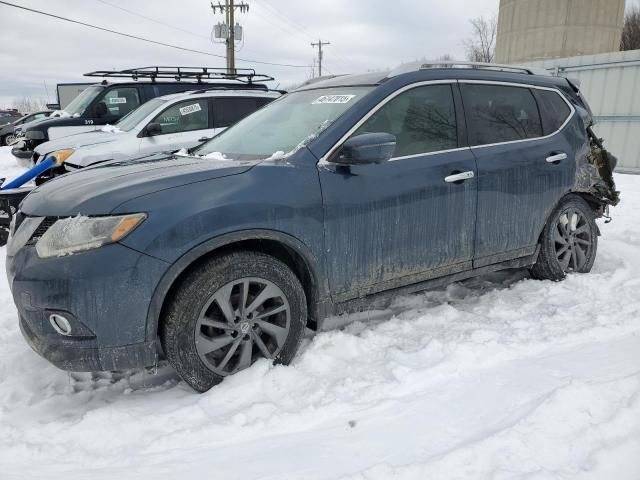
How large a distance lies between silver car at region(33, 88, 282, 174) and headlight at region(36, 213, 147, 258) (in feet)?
15.9

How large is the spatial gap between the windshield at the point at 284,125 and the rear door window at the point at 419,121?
0.66ft

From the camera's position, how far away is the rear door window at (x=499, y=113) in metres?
3.53

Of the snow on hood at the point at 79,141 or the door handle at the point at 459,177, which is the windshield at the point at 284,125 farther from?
the snow on hood at the point at 79,141

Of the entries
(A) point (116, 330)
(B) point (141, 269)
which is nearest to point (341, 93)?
(B) point (141, 269)

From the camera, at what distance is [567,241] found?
4.17 meters

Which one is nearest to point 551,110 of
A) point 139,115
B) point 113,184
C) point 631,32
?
point 113,184

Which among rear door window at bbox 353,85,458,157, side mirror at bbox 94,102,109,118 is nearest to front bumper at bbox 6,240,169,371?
rear door window at bbox 353,85,458,157

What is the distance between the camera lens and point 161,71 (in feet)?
33.0

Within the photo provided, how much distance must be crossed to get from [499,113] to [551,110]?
665 mm

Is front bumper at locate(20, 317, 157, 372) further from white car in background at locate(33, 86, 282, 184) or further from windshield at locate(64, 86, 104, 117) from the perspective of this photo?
windshield at locate(64, 86, 104, 117)

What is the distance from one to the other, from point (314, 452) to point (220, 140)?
236 cm

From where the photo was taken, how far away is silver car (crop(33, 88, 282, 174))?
6.96 metres

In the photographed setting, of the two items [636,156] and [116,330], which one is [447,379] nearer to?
[116,330]

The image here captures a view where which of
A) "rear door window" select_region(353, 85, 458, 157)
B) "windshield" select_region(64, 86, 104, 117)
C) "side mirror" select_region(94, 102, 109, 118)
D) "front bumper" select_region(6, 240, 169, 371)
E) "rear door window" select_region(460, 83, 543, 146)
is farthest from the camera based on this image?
"windshield" select_region(64, 86, 104, 117)
